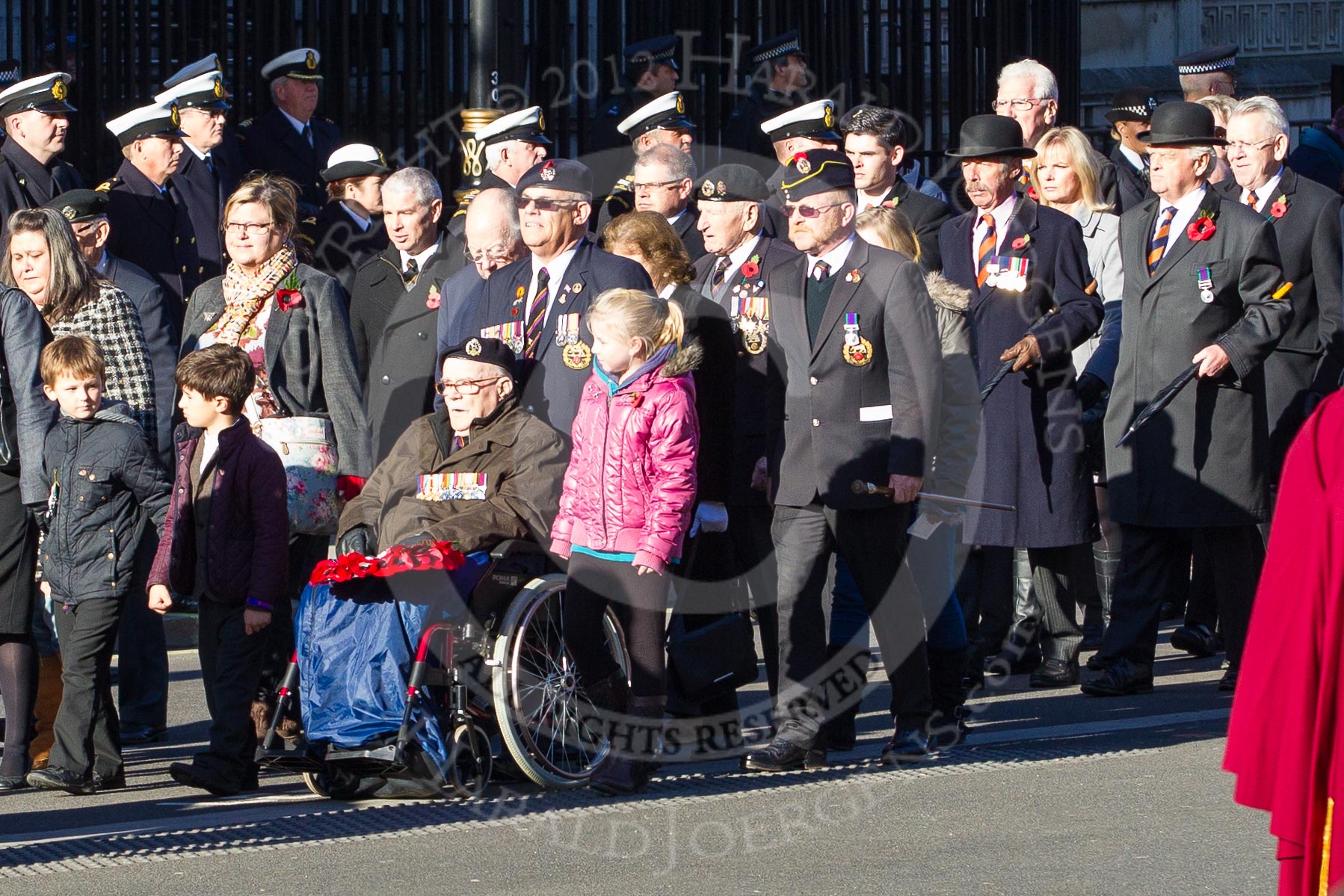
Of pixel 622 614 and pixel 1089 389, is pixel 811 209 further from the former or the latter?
pixel 1089 389

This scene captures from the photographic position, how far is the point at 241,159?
35.2ft

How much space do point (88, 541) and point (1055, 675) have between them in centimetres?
369

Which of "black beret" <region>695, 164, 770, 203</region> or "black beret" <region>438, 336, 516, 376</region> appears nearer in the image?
"black beret" <region>438, 336, 516, 376</region>

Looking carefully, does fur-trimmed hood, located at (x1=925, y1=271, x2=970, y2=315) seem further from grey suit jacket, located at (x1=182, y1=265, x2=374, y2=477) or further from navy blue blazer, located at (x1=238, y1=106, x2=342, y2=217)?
navy blue blazer, located at (x1=238, y1=106, x2=342, y2=217)

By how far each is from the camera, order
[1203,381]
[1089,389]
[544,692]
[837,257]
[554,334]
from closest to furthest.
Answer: [544,692], [837,257], [554,334], [1203,381], [1089,389]

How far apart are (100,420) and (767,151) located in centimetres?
545

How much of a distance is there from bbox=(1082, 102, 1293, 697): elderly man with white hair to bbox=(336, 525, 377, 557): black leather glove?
9.14 ft

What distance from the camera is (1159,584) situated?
8.19 metres

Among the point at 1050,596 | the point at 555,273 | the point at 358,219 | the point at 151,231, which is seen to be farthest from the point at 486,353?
the point at 358,219

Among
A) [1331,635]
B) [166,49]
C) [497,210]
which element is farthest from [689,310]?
[166,49]

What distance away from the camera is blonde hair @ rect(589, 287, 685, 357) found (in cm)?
657

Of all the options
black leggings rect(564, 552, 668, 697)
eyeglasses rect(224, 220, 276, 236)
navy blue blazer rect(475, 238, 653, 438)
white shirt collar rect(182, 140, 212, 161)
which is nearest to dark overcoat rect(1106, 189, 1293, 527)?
navy blue blazer rect(475, 238, 653, 438)

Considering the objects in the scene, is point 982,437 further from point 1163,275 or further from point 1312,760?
point 1312,760

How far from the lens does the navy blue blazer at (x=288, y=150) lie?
11016 millimetres
